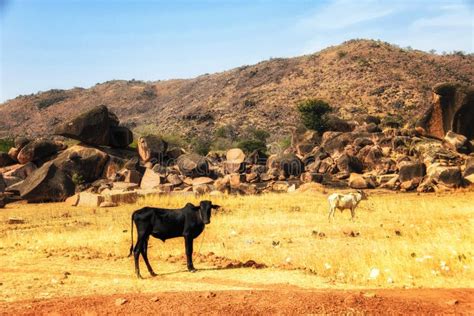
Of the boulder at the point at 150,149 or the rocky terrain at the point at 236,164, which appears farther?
Result: the boulder at the point at 150,149

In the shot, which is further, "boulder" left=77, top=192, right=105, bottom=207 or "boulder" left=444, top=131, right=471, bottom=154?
"boulder" left=444, top=131, right=471, bottom=154

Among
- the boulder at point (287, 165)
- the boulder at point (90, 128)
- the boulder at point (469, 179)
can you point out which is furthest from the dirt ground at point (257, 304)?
the boulder at point (90, 128)

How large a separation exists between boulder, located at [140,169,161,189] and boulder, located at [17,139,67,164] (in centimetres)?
900

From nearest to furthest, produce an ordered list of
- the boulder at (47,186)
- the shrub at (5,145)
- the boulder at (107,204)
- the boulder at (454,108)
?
the boulder at (107,204)
the boulder at (47,186)
the boulder at (454,108)
the shrub at (5,145)

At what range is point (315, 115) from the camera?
5550cm

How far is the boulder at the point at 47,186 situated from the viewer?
2858 centimetres

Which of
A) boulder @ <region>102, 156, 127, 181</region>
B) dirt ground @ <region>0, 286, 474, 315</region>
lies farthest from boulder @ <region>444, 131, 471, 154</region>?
dirt ground @ <region>0, 286, 474, 315</region>

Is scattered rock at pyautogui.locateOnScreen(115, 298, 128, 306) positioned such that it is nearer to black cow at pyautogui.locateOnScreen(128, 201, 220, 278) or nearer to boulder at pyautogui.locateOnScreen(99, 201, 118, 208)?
black cow at pyautogui.locateOnScreen(128, 201, 220, 278)

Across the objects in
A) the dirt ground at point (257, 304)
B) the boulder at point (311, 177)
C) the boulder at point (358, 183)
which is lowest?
the boulder at point (358, 183)

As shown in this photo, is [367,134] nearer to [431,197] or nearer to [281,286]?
Result: [431,197]

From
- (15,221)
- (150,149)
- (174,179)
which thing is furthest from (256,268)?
(150,149)

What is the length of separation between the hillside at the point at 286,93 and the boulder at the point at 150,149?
32.9 meters

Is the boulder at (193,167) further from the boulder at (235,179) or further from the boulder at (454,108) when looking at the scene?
the boulder at (454,108)

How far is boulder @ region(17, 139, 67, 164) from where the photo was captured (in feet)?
123
